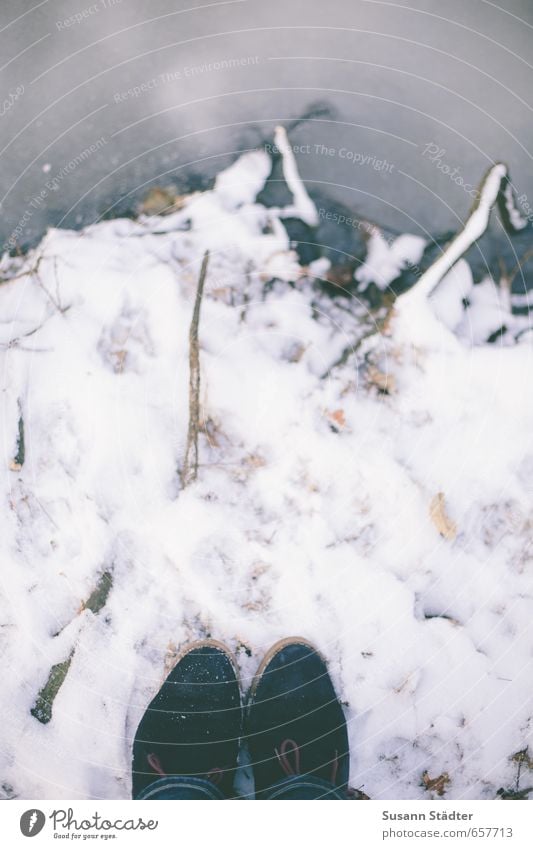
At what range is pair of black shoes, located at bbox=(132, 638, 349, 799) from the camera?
828mm

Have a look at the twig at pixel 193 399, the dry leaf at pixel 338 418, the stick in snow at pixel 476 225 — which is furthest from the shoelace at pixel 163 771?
the stick in snow at pixel 476 225

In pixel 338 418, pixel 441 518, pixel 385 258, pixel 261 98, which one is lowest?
pixel 441 518

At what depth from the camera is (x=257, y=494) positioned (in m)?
0.83

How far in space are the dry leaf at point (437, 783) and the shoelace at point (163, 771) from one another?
1.11ft

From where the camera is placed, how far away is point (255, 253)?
0.83m

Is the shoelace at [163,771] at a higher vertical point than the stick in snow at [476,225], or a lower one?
lower

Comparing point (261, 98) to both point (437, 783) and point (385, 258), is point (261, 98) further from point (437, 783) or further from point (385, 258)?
point (437, 783)

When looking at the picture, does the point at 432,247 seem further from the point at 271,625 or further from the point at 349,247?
the point at 271,625

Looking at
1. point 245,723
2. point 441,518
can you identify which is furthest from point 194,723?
point 441,518

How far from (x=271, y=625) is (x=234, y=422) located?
1.14 ft

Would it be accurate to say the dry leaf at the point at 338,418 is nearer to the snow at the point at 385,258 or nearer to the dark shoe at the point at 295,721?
the snow at the point at 385,258

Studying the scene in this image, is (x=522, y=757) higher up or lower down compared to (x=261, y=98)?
lower down

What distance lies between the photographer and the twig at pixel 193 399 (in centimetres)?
83

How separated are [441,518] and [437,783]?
44 centimetres
